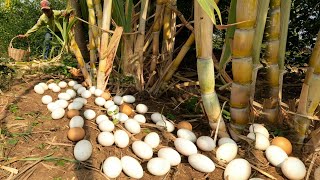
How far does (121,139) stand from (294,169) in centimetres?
66

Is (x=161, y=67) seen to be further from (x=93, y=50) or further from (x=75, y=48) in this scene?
(x=75, y=48)

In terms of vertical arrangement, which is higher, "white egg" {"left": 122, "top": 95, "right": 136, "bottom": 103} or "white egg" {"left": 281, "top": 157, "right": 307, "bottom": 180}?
"white egg" {"left": 122, "top": 95, "right": 136, "bottom": 103}

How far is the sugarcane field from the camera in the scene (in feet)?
3.70

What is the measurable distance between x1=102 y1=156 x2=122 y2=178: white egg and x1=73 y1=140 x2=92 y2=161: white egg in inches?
3.5

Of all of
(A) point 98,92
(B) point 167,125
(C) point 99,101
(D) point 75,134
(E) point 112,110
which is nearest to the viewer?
(D) point 75,134

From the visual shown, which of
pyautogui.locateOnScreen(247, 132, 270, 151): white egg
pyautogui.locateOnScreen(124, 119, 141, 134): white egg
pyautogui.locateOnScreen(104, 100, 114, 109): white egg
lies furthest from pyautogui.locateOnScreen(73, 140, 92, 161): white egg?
pyautogui.locateOnScreen(247, 132, 270, 151): white egg

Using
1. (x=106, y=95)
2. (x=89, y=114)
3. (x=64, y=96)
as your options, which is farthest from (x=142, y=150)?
(x=64, y=96)

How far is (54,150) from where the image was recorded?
4.07 feet

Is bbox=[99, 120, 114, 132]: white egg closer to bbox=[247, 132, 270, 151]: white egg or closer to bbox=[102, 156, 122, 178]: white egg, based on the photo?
bbox=[102, 156, 122, 178]: white egg

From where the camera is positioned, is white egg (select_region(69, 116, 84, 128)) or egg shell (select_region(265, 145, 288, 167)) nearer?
egg shell (select_region(265, 145, 288, 167))

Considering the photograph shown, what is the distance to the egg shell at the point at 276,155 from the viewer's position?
1.15 metres

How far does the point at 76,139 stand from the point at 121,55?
0.78 meters

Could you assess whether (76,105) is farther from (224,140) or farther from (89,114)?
(224,140)

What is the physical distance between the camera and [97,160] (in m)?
1.20
